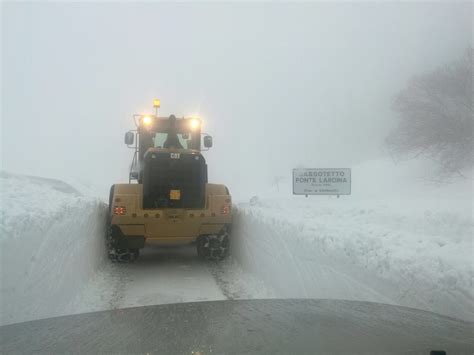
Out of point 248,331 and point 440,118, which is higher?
point 440,118

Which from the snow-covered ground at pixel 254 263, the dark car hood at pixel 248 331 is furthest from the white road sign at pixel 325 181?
the dark car hood at pixel 248 331

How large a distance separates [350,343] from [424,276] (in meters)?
1.37

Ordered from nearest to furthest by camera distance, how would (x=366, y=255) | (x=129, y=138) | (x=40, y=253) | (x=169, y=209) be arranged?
(x=366, y=255)
(x=40, y=253)
(x=169, y=209)
(x=129, y=138)

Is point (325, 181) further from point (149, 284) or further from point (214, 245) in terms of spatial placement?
point (149, 284)

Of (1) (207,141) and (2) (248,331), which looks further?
(1) (207,141)

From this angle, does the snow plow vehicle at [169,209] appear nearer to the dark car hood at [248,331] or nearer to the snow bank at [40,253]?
the snow bank at [40,253]

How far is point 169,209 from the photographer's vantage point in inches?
298

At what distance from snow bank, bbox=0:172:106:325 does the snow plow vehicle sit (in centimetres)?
60

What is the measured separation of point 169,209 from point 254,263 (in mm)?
1691

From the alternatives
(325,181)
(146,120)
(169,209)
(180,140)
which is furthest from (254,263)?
(325,181)

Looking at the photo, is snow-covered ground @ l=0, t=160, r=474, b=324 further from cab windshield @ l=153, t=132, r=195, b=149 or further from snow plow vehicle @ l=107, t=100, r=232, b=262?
cab windshield @ l=153, t=132, r=195, b=149

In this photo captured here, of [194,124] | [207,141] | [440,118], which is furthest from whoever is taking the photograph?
[440,118]

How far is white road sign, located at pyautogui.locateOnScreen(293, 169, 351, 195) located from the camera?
37.8 ft

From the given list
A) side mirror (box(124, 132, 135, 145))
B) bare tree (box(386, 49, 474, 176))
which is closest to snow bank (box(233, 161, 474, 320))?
side mirror (box(124, 132, 135, 145))
